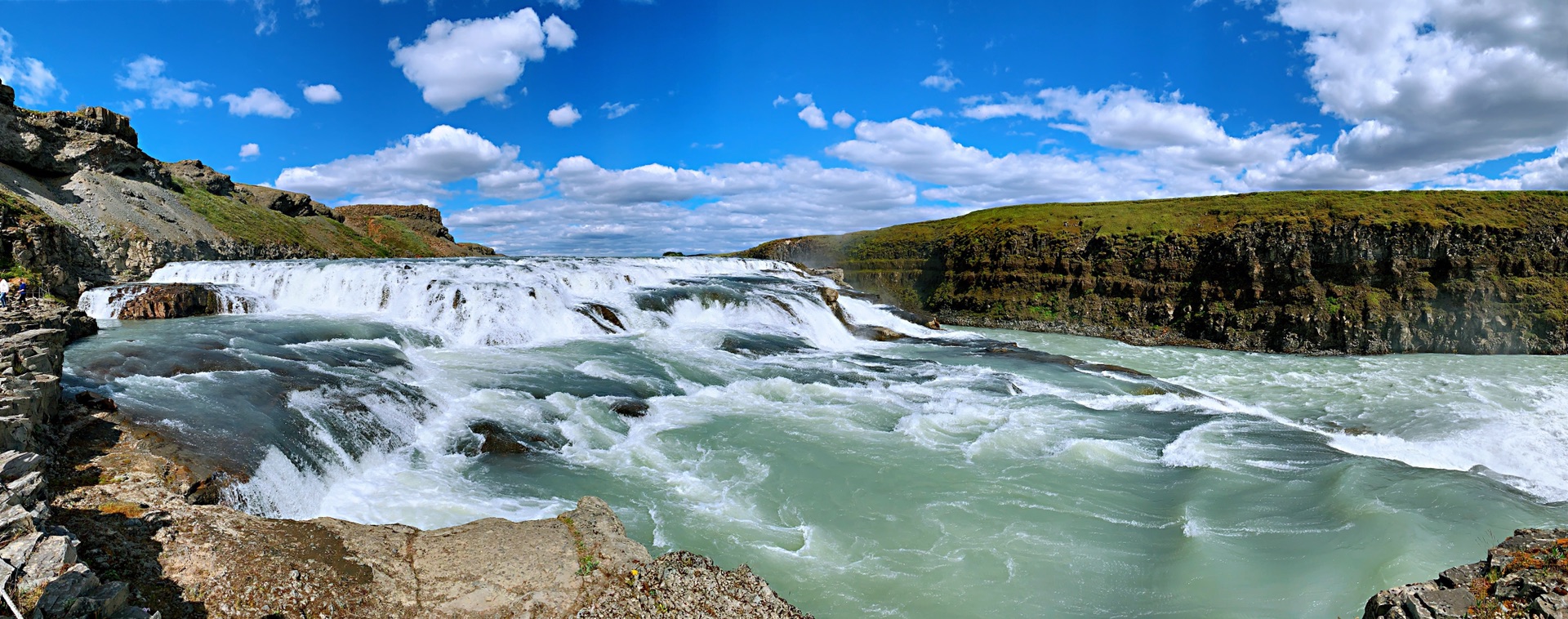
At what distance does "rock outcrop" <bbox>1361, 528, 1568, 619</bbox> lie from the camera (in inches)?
147

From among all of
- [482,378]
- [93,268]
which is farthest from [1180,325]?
[93,268]

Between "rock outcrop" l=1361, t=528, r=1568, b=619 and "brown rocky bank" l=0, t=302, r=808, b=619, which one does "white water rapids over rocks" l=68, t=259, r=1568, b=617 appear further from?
"rock outcrop" l=1361, t=528, r=1568, b=619

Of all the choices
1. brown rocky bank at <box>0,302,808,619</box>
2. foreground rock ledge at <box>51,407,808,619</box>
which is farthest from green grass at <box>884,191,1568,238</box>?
brown rocky bank at <box>0,302,808,619</box>

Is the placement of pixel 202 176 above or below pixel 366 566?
above

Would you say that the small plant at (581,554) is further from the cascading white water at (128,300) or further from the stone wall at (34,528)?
the cascading white water at (128,300)

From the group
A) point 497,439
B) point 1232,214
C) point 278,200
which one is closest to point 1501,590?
point 497,439

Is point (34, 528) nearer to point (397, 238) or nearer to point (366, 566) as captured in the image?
point (366, 566)

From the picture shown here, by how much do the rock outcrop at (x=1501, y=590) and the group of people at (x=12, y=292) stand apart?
22000 millimetres

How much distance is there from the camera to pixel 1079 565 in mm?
7250

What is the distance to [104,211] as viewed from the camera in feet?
108

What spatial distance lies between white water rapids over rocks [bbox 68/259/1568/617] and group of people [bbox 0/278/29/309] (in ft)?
5.19

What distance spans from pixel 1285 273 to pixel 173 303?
4436 centimetres

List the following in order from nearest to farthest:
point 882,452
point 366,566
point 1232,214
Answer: point 366,566 < point 882,452 < point 1232,214

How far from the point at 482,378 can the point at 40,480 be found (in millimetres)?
9567
